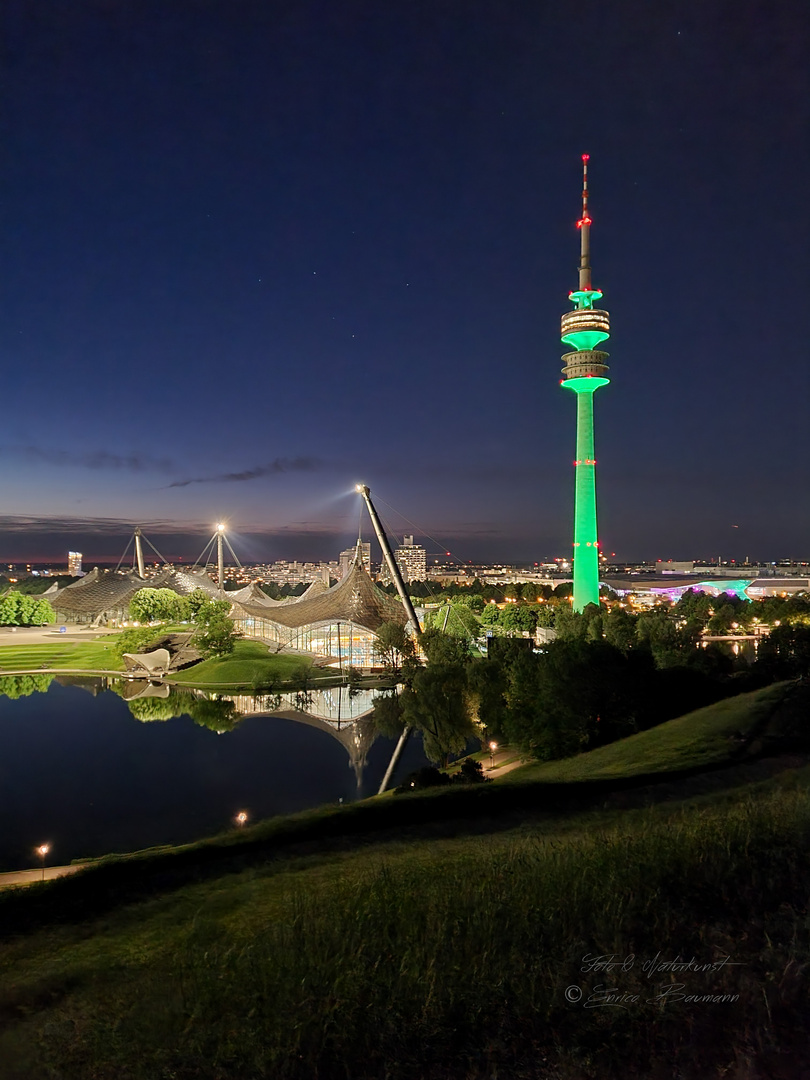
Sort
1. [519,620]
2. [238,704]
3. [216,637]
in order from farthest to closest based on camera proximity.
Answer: [519,620]
[216,637]
[238,704]

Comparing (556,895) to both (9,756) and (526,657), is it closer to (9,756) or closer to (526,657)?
(526,657)

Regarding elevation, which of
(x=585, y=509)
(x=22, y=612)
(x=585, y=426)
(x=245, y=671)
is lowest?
(x=245, y=671)

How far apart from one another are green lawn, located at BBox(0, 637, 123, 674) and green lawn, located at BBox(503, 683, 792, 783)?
120 ft

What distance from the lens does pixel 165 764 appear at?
2541 centimetres

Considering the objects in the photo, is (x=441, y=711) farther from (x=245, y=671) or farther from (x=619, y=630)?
(x=245, y=671)

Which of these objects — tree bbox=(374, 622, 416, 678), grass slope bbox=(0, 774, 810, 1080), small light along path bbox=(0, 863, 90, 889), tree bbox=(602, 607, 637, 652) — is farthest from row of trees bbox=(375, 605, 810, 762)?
grass slope bbox=(0, 774, 810, 1080)

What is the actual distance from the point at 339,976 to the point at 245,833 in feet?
25.7

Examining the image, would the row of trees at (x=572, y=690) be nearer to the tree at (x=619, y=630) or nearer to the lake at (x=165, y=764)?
the lake at (x=165, y=764)

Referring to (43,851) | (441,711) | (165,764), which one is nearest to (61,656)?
(165,764)

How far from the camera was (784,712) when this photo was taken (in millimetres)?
17078

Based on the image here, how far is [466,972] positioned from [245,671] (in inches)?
1581

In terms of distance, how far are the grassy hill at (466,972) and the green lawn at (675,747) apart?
7.84 m

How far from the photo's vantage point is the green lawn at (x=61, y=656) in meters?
46.5

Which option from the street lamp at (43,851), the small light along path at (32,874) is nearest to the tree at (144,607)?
the street lamp at (43,851)
